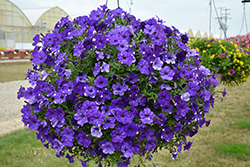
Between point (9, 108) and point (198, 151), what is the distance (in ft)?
18.7

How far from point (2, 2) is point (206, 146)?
2823 cm

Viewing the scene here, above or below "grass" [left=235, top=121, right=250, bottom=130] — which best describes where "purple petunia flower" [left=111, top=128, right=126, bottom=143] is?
above

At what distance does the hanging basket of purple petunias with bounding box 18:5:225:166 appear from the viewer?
5.38 ft

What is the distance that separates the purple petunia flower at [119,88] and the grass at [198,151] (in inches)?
113

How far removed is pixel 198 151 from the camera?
4668 millimetres

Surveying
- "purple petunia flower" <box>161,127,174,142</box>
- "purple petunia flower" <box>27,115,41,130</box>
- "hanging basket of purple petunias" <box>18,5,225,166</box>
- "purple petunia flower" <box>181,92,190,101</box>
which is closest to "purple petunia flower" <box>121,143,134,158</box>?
"hanging basket of purple petunias" <box>18,5,225,166</box>

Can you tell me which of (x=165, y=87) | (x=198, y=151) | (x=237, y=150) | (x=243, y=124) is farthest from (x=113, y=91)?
(x=243, y=124)

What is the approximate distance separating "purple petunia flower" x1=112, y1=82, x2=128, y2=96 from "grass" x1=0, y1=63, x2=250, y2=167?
113 inches

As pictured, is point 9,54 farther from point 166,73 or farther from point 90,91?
point 166,73

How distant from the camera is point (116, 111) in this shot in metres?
1.64

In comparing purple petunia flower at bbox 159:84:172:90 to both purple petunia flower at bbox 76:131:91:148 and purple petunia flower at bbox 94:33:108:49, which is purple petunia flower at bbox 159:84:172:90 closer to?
purple petunia flower at bbox 94:33:108:49

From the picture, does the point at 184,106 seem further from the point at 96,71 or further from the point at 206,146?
the point at 206,146

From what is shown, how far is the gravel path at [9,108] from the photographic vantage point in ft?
19.3

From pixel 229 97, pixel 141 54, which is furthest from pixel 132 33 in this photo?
pixel 229 97
